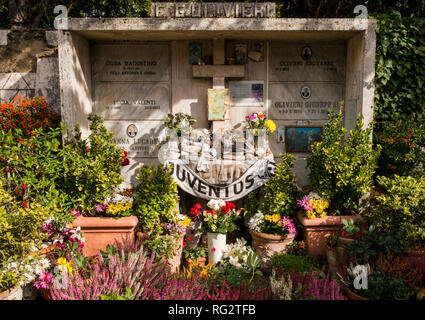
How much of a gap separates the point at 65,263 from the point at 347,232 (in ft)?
10.6

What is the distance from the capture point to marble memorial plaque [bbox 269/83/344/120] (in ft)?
20.4

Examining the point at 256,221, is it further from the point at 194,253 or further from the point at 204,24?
the point at 204,24

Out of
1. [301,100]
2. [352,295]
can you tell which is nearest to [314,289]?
[352,295]

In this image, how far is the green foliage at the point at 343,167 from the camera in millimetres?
4922

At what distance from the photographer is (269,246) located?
504 centimetres

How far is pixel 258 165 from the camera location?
5.50m

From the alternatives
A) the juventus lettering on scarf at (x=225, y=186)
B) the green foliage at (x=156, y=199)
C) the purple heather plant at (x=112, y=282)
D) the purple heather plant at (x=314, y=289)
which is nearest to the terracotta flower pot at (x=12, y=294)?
the purple heather plant at (x=112, y=282)

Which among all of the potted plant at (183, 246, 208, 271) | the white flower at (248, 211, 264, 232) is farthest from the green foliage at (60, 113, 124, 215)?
the white flower at (248, 211, 264, 232)

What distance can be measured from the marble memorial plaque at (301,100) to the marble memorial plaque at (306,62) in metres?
0.12

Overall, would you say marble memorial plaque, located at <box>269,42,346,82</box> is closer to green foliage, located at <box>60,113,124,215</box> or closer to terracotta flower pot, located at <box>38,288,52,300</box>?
green foliage, located at <box>60,113,124,215</box>

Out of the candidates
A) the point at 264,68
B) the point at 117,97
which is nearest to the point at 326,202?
the point at 264,68

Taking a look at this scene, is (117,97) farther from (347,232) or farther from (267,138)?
(347,232)

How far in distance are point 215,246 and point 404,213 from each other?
7.76 feet

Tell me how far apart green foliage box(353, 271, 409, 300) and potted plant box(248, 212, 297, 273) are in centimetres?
157
